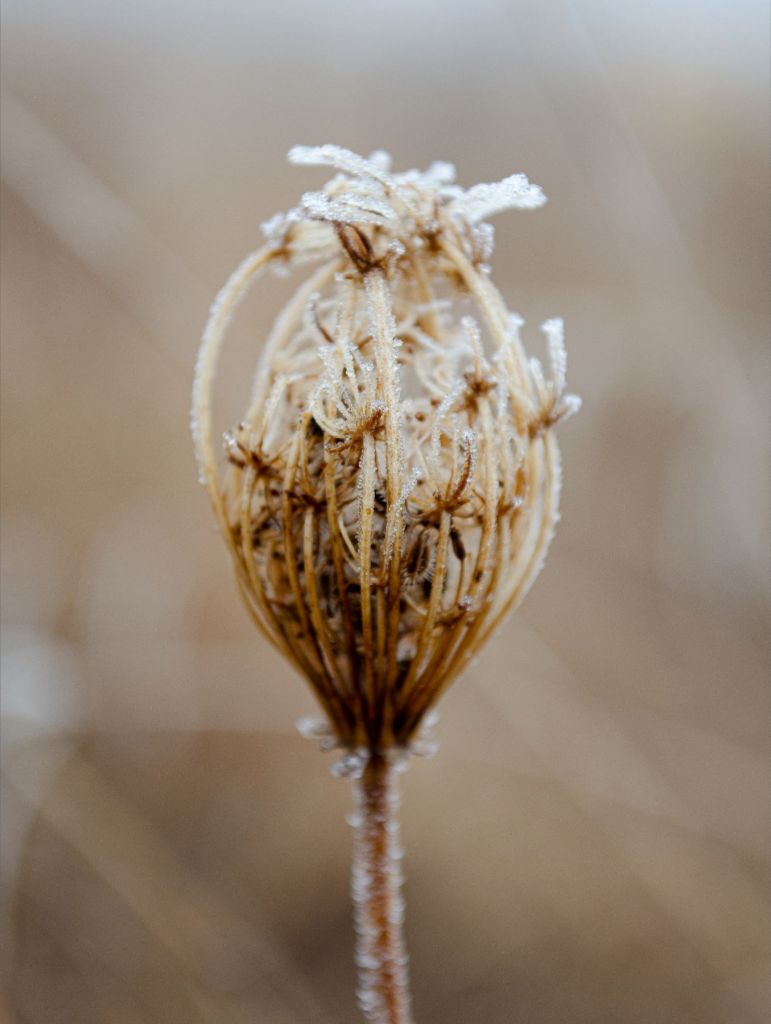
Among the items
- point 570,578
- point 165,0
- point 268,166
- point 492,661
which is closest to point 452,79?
point 268,166

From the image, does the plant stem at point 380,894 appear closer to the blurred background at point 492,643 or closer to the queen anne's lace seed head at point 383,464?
the queen anne's lace seed head at point 383,464

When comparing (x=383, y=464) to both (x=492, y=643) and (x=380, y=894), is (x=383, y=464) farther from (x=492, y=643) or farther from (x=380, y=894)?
(x=492, y=643)

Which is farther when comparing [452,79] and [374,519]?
[452,79]

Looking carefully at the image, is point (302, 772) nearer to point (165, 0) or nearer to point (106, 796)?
point (106, 796)

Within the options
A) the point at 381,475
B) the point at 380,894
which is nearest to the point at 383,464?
the point at 381,475

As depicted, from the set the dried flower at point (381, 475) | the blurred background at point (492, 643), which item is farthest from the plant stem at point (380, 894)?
the blurred background at point (492, 643)

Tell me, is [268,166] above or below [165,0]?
below

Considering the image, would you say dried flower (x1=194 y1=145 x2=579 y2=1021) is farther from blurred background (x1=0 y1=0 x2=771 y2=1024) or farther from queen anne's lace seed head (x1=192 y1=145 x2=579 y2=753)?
blurred background (x1=0 y1=0 x2=771 y2=1024)
